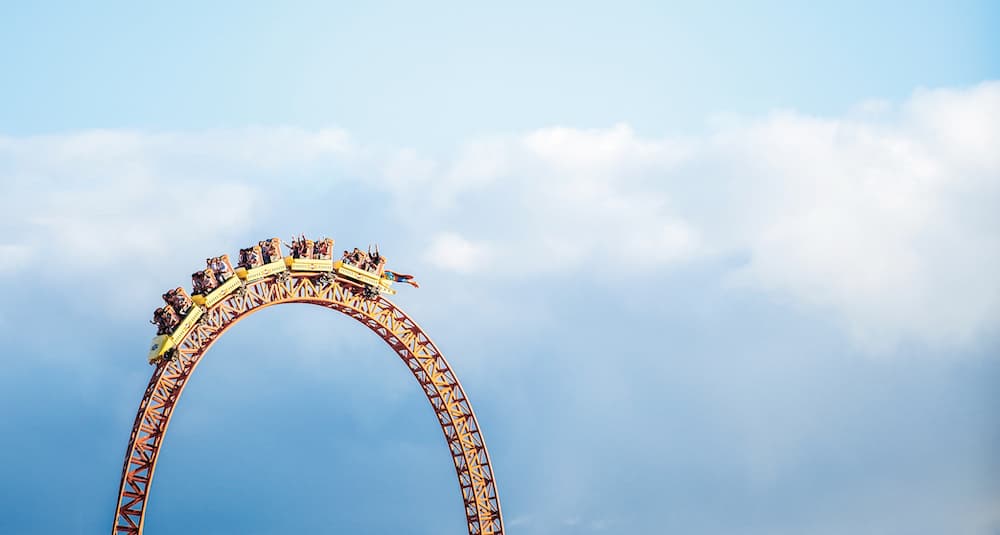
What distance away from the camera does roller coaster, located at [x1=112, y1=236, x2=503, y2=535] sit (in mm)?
51656

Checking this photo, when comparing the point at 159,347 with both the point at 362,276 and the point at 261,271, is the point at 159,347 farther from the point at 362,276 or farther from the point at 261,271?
the point at 362,276

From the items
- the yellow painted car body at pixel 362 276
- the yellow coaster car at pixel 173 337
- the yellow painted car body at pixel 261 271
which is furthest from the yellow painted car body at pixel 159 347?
the yellow painted car body at pixel 362 276

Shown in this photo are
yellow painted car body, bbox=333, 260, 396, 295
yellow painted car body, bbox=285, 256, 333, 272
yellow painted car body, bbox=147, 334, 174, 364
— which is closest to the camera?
yellow painted car body, bbox=147, 334, 174, 364

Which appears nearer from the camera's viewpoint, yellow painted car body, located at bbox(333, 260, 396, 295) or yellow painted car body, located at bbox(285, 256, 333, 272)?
yellow painted car body, located at bbox(285, 256, 333, 272)

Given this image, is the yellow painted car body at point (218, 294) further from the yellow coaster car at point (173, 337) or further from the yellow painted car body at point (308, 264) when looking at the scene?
the yellow painted car body at point (308, 264)

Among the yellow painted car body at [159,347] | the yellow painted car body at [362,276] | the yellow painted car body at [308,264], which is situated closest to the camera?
the yellow painted car body at [159,347]

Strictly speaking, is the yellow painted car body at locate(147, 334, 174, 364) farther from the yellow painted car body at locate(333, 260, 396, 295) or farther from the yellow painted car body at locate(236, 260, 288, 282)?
the yellow painted car body at locate(333, 260, 396, 295)

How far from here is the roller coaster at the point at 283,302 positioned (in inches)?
2034

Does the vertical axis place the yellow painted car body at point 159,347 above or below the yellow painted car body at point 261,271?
below

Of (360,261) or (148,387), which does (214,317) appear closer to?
(148,387)

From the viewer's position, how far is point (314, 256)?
5631 cm

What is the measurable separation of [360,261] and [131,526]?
15.2m

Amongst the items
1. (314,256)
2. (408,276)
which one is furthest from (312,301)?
(408,276)

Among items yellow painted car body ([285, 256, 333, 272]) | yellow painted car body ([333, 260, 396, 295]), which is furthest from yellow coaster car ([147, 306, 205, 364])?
yellow painted car body ([333, 260, 396, 295])
